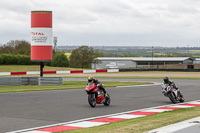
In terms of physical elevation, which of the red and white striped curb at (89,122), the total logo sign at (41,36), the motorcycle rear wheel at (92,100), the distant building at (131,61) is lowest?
the red and white striped curb at (89,122)

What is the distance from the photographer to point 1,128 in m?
10.3

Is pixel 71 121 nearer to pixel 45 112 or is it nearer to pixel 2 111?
pixel 45 112

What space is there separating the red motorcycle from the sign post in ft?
61.4

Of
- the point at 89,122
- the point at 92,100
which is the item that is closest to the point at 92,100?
the point at 92,100

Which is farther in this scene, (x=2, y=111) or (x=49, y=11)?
(x=49, y=11)

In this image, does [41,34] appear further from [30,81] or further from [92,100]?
[92,100]

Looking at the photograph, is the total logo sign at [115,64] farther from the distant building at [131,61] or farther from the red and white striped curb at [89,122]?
the red and white striped curb at [89,122]

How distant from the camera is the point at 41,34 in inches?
1325

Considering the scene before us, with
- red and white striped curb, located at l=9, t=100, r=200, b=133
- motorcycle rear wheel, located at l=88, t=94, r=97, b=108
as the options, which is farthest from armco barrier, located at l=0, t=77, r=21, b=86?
red and white striped curb, located at l=9, t=100, r=200, b=133

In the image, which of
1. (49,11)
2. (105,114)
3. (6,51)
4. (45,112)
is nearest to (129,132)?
(105,114)

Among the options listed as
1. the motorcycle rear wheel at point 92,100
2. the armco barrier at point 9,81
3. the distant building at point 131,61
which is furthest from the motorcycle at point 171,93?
the distant building at point 131,61

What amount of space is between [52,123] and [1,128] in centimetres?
150

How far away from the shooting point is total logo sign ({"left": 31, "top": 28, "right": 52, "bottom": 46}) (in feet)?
110

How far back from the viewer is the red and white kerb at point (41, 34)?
110ft
